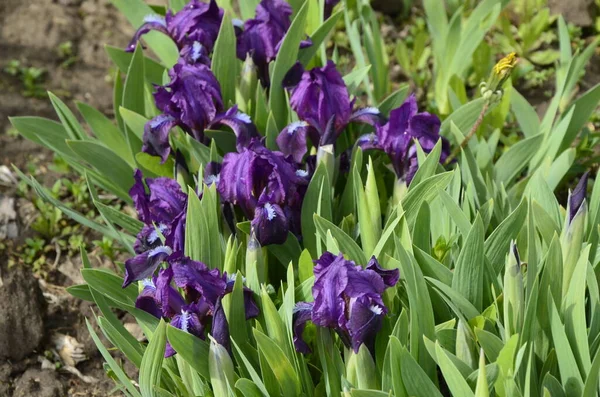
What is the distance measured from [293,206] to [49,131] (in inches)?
38.0

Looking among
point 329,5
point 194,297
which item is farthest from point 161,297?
point 329,5

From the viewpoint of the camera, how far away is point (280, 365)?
1.75 m

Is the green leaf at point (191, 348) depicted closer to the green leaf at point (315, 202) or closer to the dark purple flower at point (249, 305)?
the dark purple flower at point (249, 305)

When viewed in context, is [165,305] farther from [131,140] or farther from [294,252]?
[131,140]

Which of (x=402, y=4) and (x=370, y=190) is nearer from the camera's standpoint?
(x=370, y=190)

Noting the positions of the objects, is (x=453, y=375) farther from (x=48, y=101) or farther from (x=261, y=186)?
(x=48, y=101)

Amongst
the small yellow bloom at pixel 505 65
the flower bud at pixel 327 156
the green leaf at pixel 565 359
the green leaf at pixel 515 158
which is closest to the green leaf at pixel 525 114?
the green leaf at pixel 515 158

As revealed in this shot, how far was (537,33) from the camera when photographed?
3.43 m

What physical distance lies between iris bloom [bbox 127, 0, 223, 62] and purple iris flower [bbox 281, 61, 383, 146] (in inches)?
15.7

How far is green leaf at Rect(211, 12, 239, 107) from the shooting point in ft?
8.07

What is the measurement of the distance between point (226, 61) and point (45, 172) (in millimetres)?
1053

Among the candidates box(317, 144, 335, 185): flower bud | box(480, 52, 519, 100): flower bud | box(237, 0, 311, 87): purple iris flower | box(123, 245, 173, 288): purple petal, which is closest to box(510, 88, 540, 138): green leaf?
box(480, 52, 519, 100): flower bud

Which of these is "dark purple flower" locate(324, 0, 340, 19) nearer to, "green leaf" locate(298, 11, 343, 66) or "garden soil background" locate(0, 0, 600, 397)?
"green leaf" locate(298, 11, 343, 66)

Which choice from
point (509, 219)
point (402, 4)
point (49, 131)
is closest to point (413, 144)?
point (509, 219)
